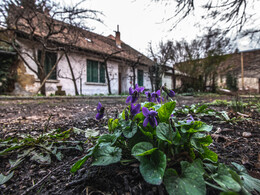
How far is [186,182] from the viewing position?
1.88 feet

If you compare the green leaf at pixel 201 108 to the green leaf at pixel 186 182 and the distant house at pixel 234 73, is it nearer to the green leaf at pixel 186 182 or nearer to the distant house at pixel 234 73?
the green leaf at pixel 186 182

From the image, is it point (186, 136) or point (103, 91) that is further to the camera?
point (103, 91)

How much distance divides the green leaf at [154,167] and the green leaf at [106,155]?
123mm

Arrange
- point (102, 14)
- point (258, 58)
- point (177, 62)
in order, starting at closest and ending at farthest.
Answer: point (102, 14), point (177, 62), point (258, 58)

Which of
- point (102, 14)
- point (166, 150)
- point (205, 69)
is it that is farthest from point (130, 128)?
point (205, 69)

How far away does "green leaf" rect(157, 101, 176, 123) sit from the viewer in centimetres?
73

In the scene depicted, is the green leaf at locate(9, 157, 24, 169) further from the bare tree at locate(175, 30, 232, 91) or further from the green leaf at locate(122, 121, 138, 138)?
the bare tree at locate(175, 30, 232, 91)

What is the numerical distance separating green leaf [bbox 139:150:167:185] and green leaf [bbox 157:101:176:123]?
190mm

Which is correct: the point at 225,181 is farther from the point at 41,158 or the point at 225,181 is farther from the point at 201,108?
the point at 201,108

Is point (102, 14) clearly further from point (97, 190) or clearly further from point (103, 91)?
point (97, 190)

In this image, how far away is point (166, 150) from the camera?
0.79m

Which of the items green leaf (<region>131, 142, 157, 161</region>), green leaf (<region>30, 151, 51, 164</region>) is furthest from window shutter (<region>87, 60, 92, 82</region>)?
green leaf (<region>131, 142, 157, 161</region>)

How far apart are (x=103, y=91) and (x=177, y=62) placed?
20.7 feet

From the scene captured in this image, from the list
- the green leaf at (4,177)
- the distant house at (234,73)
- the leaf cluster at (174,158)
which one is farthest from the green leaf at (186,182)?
the distant house at (234,73)
